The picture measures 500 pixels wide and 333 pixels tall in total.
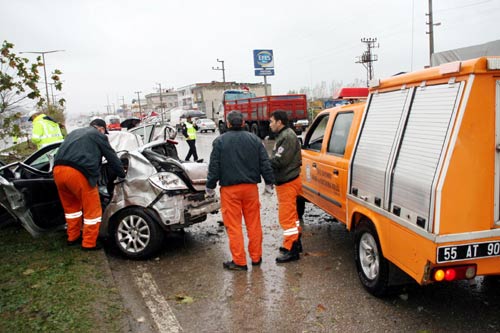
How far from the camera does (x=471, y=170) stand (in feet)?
9.27

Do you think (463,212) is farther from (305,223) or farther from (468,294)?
(305,223)

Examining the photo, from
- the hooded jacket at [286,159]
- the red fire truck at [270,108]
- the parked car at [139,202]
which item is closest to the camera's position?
the hooded jacket at [286,159]

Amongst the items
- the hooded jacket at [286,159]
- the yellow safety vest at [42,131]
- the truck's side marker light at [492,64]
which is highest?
the truck's side marker light at [492,64]

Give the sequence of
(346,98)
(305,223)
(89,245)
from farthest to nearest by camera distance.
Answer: (305,223) → (346,98) → (89,245)

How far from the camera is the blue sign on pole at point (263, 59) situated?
37.2m

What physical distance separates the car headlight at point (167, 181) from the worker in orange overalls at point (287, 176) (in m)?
1.21

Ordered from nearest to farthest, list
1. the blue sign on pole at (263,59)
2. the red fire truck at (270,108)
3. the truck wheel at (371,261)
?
the truck wheel at (371,261) → the red fire truck at (270,108) → the blue sign on pole at (263,59)

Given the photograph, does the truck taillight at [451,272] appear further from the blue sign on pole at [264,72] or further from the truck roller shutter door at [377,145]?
the blue sign on pole at [264,72]

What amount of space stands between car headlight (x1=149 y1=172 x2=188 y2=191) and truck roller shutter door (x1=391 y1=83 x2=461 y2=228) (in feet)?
8.86

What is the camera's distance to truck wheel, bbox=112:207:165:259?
5074 mm

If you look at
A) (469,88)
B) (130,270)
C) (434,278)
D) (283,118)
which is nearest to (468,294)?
(434,278)

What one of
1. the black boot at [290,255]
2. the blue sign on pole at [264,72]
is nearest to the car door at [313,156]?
the black boot at [290,255]

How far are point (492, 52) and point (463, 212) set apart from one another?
6.80m

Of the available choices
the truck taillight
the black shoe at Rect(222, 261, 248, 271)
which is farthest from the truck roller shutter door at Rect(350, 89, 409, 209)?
the black shoe at Rect(222, 261, 248, 271)
